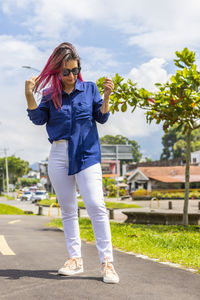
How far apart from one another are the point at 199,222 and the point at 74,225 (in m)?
8.43

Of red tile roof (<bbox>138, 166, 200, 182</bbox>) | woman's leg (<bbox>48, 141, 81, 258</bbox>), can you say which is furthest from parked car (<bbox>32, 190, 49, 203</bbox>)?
woman's leg (<bbox>48, 141, 81, 258</bbox>)

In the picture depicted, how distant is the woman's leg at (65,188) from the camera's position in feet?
11.8

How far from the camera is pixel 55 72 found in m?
3.67

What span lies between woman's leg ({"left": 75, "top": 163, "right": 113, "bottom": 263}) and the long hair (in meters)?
0.67

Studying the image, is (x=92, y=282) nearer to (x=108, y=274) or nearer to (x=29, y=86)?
(x=108, y=274)

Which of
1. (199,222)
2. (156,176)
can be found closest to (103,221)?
(199,222)

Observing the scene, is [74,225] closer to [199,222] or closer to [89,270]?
[89,270]

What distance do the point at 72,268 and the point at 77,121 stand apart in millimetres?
1278

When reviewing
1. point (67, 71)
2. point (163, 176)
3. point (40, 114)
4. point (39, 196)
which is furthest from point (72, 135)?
point (163, 176)

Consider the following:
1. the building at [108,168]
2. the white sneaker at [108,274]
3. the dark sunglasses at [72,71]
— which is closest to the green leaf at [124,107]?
the dark sunglasses at [72,71]

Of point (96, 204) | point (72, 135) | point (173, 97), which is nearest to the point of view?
point (96, 204)

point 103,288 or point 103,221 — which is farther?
point 103,221

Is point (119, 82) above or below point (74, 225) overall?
above

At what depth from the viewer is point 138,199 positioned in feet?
159
